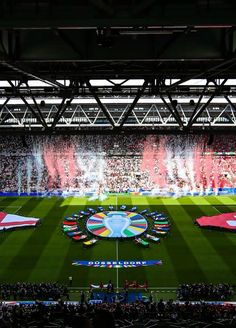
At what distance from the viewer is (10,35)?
6.83 m

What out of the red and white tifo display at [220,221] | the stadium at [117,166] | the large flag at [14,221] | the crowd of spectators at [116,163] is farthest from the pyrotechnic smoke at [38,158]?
the red and white tifo display at [220,221]

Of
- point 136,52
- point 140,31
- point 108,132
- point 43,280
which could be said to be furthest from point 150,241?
point 140,31

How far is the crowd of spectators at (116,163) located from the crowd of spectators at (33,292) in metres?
27.9

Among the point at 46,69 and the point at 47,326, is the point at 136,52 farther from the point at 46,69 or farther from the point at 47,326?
the point at 47,326

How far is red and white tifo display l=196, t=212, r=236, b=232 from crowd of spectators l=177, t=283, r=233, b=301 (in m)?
11.5

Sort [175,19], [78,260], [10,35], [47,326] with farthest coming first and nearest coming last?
[78,260], [47,326], [10,35], [175,19]

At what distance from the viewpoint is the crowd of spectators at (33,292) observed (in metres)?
19.9

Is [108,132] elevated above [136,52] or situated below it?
below

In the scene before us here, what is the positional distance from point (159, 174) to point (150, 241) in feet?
78.0

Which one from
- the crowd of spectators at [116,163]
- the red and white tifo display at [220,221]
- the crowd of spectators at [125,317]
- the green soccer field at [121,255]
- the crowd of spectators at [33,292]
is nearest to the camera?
the crowd of spectators at [125,317]

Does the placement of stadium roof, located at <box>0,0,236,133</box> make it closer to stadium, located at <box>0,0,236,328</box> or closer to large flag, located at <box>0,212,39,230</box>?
stadium, located at <box>0,0,236,328</box>

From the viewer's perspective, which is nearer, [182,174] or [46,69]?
[46,69]

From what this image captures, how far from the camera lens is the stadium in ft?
18.9

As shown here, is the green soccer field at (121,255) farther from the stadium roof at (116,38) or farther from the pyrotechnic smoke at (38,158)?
the pyrotechnic smoke at (38,158)
